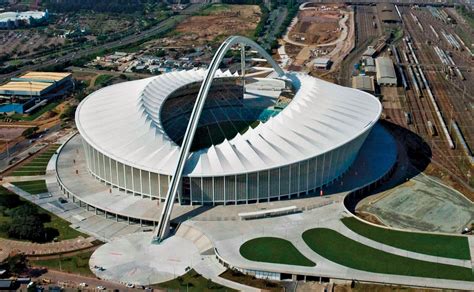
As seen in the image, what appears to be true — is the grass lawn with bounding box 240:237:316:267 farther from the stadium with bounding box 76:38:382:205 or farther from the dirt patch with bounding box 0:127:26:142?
the dirt patch with bounding box 0:127:26:142

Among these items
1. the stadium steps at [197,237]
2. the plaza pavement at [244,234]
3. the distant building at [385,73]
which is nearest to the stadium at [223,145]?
the plaza pavement at [244,234]

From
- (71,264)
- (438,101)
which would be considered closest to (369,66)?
(438,101)

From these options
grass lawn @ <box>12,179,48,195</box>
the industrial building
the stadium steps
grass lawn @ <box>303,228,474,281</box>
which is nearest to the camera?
grass lawn @ <box>303,228,474,281</box>

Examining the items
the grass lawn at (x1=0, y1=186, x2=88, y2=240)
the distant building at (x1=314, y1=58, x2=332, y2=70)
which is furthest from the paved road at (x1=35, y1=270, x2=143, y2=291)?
the distant building at (x1=314, y1=58, x2=332, y2=70)

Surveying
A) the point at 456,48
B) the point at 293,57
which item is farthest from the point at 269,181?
the point at 456,48

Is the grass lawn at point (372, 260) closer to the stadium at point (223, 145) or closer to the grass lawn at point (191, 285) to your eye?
the stadium at point (223, 145)

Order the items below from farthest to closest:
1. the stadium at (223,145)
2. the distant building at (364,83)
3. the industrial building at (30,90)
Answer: the distant building at (364,83)
the industrial building at (30,90)
the stadium at (223,145)
